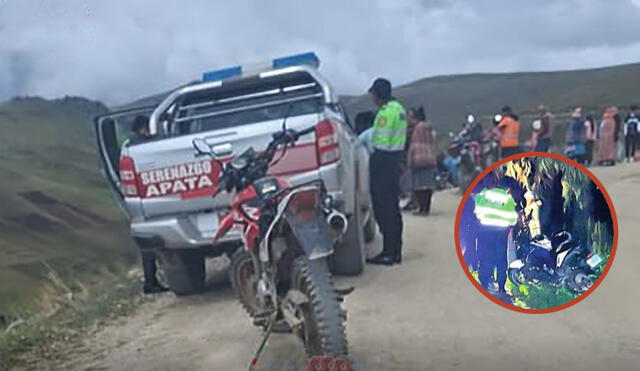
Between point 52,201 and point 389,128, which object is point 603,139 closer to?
point 52,201

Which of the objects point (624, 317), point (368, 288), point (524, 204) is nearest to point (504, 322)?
point (624, 317)

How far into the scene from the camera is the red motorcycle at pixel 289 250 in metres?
4.66

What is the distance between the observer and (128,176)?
7.42 metres

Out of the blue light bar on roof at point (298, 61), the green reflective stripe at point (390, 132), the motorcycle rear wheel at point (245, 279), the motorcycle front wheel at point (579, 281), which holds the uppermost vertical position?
the blue light bar on roof at point (298, 61)

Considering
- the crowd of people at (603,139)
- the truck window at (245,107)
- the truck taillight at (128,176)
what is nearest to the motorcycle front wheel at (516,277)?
the truck window at (245,107)

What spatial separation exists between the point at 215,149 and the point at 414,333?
2.32 meters

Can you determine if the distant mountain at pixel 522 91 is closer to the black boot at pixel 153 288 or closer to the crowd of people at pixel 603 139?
the crowd of people at pixel 603 139

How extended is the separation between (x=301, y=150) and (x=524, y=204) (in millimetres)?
3308

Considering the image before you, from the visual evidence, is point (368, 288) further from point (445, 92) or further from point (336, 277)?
point (445, 92)

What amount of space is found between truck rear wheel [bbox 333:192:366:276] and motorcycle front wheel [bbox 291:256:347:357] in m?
2.88

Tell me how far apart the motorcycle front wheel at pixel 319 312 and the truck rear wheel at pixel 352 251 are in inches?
113

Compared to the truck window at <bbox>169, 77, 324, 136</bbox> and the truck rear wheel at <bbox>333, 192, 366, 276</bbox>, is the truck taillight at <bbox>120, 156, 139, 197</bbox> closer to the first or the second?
the truck window at <bbox>169, 77, 324, 136</bbox>

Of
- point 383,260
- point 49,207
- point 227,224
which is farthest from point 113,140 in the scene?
point 49,207

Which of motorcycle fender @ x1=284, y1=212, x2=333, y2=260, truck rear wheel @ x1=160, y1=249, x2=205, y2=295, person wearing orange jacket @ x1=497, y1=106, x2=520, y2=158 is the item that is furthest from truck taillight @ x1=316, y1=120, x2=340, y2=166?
person wearing orange jacket @ x1=497, y1=106, x2=520, y2=158
